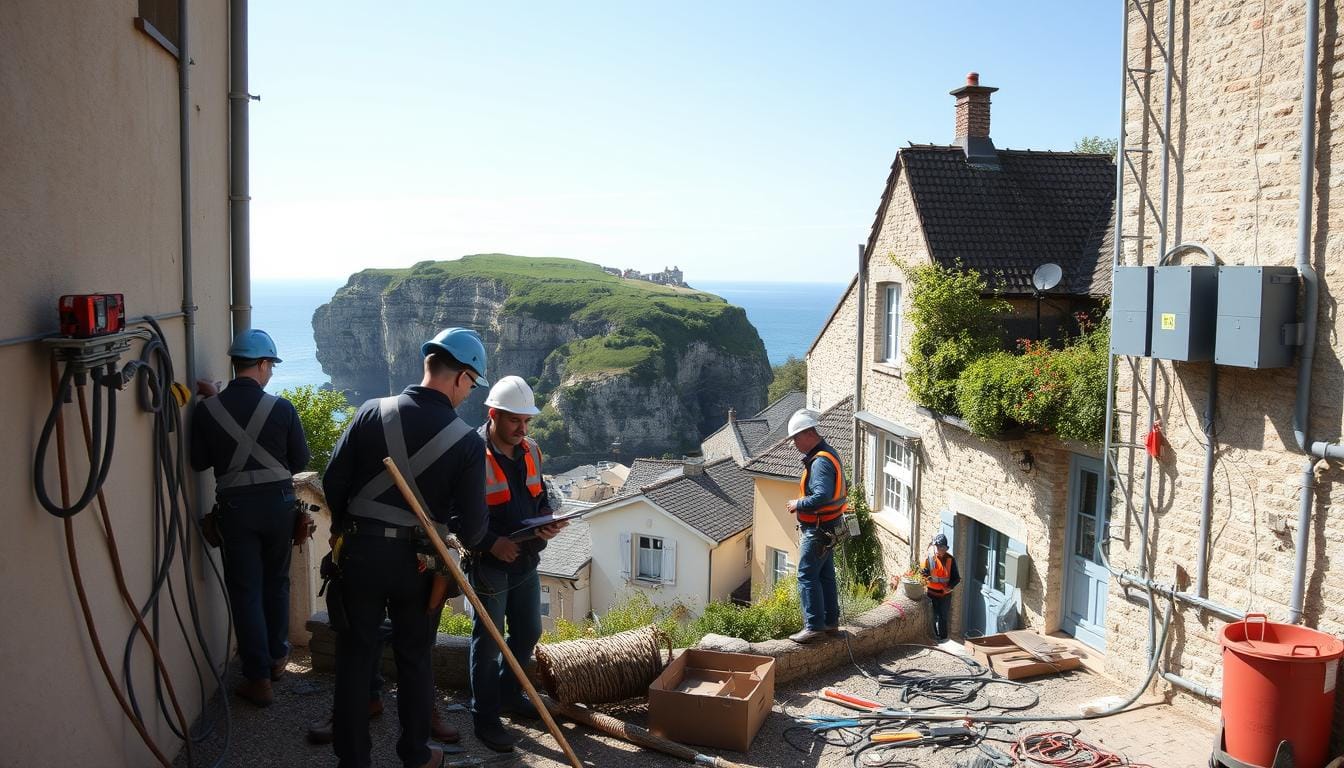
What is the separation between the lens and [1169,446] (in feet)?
24.8

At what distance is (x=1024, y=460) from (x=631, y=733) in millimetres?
7137

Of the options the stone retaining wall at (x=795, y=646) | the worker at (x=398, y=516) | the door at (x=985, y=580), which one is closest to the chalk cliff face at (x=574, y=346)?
the door at (x=985, y=580)

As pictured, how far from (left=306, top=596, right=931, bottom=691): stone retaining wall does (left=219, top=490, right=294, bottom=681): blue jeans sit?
507 mm

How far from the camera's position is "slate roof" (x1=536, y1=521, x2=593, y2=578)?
29.5 meters

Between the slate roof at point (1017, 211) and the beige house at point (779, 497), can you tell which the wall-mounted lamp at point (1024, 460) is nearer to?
the slate roof at point (1017, 211)

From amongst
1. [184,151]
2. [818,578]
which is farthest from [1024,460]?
[184,151]

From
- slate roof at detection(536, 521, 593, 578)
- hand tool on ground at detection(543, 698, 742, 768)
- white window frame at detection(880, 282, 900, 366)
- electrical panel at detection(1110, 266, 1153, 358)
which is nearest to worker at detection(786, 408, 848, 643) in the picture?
hand tool on ground at detection(543, 698, 742, 768)

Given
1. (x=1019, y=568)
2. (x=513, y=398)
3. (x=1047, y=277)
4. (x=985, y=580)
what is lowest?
(x=985, y=580)

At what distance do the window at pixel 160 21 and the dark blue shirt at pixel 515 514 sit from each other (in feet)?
8.98

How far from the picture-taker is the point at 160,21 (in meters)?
5.43

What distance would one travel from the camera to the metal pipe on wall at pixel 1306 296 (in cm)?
617

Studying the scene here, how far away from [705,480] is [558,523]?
25.7 m

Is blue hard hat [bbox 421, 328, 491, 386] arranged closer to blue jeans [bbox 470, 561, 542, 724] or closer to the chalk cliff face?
blue jeans [bbox 470, 561, 542, 724]

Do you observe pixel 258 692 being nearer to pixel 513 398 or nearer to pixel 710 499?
pixel 513 398
